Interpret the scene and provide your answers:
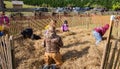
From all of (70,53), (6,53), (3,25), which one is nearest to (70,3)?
(3,25)

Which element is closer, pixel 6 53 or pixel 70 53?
pixel 6 53

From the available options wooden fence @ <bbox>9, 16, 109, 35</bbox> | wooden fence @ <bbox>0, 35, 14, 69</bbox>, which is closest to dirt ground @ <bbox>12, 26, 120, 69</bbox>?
wooden fence @ <bbox>0, 35, 14, 69</bbox>

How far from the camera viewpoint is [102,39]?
14.9 meters

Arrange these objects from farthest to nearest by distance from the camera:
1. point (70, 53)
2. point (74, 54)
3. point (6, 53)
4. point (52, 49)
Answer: point (70, 53) < point (74, 54) < point (52, 49) < point (6, 53)

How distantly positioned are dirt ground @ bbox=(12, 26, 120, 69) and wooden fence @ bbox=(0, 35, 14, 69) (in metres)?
4.19

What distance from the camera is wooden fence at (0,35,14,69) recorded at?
794 cm

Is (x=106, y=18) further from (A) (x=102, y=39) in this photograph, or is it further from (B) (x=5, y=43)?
(B) (x=5, y=43)

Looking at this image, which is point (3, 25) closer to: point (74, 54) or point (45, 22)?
point (74, 54)

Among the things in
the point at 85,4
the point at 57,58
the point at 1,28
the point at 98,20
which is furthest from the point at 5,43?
the point at 85,4

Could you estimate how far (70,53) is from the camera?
1373cm

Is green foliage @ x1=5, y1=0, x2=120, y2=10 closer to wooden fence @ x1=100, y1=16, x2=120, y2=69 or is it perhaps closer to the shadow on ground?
the shadow on ground

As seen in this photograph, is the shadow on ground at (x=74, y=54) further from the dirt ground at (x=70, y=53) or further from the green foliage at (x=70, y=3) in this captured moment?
the green foliage at (x=70, y=3)

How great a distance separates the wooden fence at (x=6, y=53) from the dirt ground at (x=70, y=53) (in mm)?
4190

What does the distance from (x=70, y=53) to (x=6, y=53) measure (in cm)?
579
